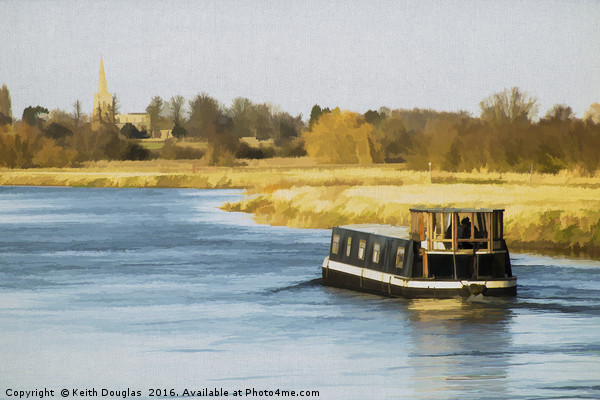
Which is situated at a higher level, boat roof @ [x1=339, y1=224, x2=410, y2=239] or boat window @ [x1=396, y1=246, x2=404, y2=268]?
boat roof @ [x1=339, y1=224, x2=410, y2=239]

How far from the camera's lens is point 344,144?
114062mm

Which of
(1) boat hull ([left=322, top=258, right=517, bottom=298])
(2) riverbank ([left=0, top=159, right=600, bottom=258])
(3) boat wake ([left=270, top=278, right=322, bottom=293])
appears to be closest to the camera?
(1) boat hull ([left=322, top=258, right=517, bottom=298])

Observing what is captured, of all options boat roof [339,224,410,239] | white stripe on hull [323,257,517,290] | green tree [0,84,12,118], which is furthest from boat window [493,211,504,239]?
green tree [0,84,12,118]

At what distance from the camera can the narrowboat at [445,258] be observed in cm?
2669

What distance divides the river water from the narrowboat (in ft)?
1.48

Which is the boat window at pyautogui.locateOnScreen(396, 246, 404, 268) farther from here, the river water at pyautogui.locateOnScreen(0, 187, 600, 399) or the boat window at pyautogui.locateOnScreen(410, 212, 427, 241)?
the river water at pyautogui.locateOnScreen(0, 187, 600, 399)

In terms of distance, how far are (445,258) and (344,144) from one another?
8755 centimetres

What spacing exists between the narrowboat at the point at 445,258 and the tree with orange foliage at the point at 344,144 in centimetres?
8526

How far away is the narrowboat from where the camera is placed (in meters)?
26.7

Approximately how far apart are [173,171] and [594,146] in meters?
50.7

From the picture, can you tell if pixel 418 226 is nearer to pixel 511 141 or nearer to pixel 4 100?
pixel 511 141

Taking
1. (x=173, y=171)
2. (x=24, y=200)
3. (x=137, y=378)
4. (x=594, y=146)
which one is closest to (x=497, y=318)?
(x=137, y=378)

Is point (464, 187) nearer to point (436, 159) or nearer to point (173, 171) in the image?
point (436, 159)

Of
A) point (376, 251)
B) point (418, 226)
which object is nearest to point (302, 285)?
point (376, 251)
